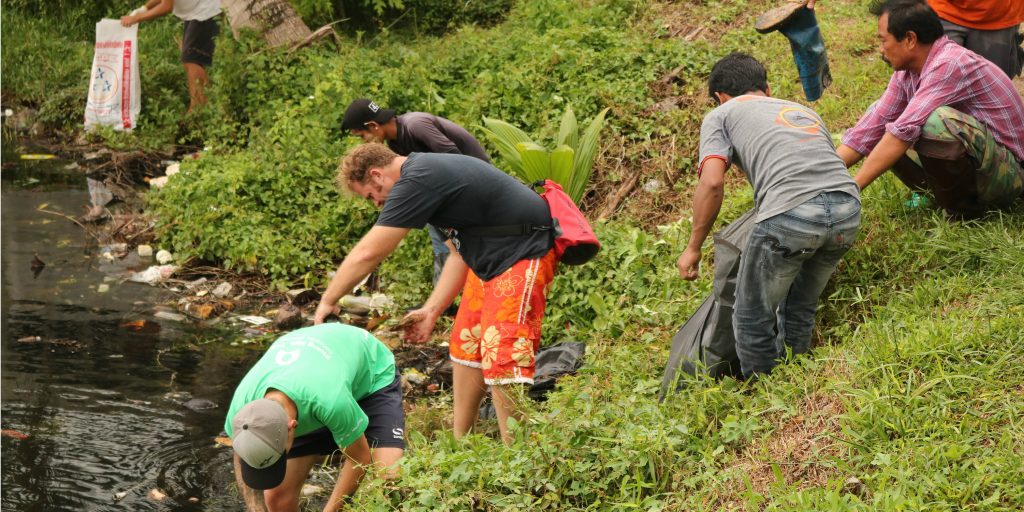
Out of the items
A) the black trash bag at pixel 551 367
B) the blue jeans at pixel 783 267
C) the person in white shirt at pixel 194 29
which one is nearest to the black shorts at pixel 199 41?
the person in white shirt at pixel 194 29

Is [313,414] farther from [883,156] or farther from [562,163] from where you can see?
[562,163]

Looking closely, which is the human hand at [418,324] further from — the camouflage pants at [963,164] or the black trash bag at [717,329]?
the camouflage pants at [963,164]

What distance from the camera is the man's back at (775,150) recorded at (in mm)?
4062

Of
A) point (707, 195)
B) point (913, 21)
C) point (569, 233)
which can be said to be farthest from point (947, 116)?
point (569, 233)

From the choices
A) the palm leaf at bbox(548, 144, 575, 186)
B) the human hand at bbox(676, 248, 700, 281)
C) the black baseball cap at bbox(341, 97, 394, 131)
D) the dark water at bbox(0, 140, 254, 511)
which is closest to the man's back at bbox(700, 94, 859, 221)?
the human hand at bbox(676, 248, 700, 281)

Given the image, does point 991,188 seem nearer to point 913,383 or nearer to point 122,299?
point 913,383

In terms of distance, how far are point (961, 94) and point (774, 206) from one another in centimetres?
126

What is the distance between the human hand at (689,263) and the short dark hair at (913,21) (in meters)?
1.39

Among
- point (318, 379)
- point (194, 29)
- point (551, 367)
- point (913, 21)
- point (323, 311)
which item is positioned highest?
point (913, 21)

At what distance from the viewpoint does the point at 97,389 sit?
611 centimetres

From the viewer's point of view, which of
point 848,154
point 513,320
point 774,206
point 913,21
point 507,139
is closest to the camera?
point 774,206

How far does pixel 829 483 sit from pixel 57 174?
29.2ft

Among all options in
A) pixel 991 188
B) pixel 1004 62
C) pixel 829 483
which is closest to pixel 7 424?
pixel 829 483

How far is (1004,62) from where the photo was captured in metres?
5.40
